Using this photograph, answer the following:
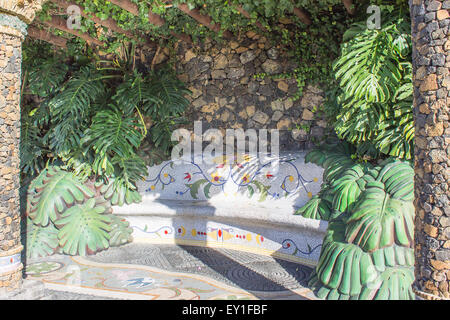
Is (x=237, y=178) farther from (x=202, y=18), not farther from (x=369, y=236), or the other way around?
(x=369, y=236)

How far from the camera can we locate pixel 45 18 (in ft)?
14.8

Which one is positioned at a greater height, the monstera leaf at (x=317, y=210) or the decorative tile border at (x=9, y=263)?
the monstera leaf at (x=317, y=210)

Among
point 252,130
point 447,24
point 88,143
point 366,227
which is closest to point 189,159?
point 252,130

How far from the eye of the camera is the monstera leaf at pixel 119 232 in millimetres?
5117

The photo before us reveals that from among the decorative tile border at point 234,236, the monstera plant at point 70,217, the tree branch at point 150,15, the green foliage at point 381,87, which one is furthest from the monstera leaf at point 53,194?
the green foliage at point 381,87

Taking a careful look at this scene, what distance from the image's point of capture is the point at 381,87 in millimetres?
3705

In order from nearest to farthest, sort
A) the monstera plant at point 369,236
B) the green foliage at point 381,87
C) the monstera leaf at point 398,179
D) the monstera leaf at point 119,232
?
the monstera plant at point 369,236 < the monstera leaf at point 398,179 < the green foliage at point 381,87 < the monstera leaf at point 119,232

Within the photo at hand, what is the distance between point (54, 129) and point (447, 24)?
4395 mm

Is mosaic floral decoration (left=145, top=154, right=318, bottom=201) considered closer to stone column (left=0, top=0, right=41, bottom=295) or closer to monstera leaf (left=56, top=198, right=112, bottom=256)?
monstera leaf (left=56, top=198, right=112, bottom=256)

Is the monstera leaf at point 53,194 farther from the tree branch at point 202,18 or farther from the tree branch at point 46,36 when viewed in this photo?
the tree branch at point 202,18

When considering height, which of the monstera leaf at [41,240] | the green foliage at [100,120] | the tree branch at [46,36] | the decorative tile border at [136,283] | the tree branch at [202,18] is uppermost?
the tree branch at [202,18]

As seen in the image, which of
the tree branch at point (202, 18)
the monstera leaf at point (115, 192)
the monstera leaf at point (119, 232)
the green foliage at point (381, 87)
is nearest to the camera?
the green foliage at point (381, 87)

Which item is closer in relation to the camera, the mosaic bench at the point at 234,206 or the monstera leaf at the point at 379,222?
the monstera leaf at the point at 379,222

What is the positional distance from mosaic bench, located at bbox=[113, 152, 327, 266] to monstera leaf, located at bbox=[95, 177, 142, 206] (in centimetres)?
9
